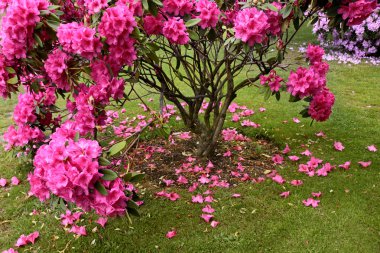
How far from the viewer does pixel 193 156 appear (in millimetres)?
3928

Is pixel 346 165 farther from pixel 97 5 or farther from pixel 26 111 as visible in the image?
pixel 26 111

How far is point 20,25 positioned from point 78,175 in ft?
3.11

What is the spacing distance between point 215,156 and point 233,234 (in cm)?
120

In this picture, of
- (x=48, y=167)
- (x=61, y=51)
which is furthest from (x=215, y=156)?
(x=48, y=167)

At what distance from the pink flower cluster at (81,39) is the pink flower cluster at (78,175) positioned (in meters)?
0.52

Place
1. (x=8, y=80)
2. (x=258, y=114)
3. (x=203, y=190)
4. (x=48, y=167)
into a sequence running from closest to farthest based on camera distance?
(x=48, y=167), (x=8, y=80), (x=203, y=190), (x=258, y=114)

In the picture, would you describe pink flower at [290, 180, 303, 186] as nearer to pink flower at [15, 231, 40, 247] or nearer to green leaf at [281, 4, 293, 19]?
green leaf at [281, 4, 293, 19]

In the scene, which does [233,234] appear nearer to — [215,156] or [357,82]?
[215,156]

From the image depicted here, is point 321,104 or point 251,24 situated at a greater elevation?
point 251,24

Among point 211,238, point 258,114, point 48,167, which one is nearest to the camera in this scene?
point 48,167

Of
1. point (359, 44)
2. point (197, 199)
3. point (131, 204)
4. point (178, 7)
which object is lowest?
point (197, 199)

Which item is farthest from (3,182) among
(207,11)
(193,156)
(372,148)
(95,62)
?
(372,148)

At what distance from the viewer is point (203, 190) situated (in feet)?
11.1

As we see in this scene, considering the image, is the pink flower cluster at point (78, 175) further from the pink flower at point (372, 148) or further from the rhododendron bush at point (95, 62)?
the pink flower at point (372, 148)
